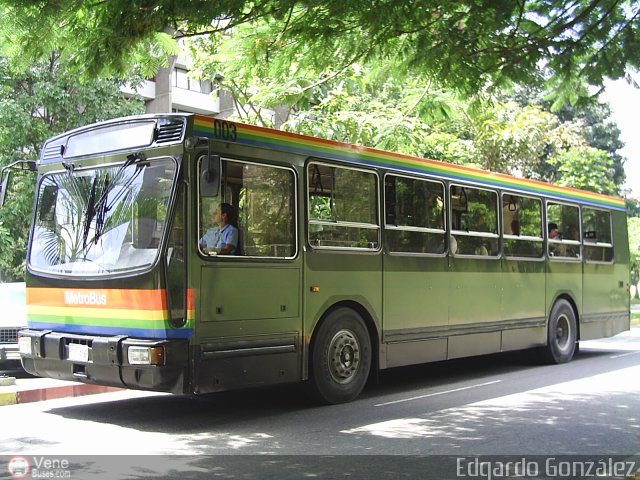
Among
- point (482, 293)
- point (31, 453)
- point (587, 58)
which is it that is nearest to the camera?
point (31, 453)

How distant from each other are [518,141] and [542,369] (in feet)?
31.2

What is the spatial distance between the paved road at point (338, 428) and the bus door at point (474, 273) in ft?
2.29

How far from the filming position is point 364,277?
9.05 metres

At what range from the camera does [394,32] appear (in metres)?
6.77

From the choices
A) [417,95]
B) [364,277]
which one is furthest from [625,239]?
[364,277]

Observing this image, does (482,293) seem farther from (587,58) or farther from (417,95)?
(587,58)

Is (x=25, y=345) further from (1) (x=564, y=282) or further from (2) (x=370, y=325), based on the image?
(1) (x=564, y=282)

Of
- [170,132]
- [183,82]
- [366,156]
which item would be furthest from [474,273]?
[183,82]

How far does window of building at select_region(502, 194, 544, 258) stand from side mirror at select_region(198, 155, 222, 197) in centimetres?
591

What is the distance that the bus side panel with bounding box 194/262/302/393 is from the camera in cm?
718

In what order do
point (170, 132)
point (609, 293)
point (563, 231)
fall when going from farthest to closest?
point (609, 293)
point (563, 231)
point (170, 132)

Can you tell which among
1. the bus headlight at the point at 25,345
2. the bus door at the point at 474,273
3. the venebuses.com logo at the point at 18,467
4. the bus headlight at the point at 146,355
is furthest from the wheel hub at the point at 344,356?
the venebuses.com logo at the point at 18,467

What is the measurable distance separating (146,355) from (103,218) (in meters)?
1.55

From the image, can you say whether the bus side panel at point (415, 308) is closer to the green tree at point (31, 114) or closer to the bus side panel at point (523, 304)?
the bus side panel at point (523, 304)
